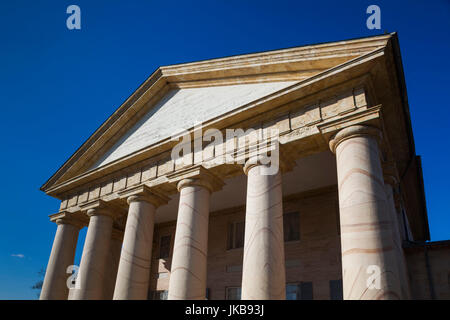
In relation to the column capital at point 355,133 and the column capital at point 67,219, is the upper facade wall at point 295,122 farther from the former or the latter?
the column capital at point 67,219

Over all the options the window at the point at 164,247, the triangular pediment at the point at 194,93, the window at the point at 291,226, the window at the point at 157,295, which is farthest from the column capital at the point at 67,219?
the window at the point at 291,226

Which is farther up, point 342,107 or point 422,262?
point 342,107

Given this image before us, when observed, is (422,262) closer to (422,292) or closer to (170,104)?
(422,292)

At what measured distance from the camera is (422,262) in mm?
17391

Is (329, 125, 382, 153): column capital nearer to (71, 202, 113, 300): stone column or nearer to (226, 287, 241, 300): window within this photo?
(226, 287, 241, 300): window

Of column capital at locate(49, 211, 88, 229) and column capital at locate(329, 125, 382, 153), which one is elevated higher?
column capital at locate(329, 125, 382, 153)

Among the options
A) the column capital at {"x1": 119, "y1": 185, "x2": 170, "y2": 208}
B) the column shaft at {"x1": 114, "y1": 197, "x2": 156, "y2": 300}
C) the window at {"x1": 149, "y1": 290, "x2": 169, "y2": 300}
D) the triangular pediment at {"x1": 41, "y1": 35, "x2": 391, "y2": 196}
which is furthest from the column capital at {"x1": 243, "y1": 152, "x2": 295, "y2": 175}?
the window at {"x1": 149, "y1": 290, "x2": 169, "y2": 300}

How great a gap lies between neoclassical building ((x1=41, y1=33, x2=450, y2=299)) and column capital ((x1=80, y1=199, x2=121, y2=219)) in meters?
0.25

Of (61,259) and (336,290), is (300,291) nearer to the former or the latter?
(336,290)

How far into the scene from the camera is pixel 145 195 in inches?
778

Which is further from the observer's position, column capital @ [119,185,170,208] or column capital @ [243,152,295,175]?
column capital @ [119,185,170,208]

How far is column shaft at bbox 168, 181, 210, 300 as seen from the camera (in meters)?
15.0
